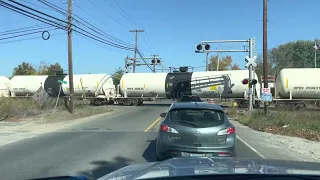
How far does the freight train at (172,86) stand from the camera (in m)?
32.9

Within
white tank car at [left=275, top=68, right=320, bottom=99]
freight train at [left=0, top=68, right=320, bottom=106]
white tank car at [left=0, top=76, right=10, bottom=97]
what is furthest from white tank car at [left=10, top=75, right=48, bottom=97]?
white tank car at [left=275, top=68, right=320, bottom=99]

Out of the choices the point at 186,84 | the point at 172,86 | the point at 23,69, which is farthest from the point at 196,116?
the point at 23,69

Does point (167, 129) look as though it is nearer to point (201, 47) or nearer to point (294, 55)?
point (201, 47)

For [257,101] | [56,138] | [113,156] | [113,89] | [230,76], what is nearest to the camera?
[113,156]

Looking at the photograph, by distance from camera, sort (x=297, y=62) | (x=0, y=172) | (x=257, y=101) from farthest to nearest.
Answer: (x=297, y=62)
(x=257, y=101)
(x=0, y=172)

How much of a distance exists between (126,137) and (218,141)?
271 inches

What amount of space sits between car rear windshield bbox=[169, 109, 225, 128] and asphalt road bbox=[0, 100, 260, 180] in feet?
5.52

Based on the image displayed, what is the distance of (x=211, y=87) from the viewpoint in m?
39.0

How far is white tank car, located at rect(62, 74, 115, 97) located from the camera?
42.4m

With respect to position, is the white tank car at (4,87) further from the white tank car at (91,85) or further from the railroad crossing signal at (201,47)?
the railroad crossing signal at (201,47)

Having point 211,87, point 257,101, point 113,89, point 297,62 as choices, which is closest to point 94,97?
point 113,89

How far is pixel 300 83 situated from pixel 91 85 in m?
22.3

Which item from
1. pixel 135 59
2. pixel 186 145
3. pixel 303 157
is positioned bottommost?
pixel 303 157

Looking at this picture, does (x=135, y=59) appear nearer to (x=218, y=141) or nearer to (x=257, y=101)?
(x=257, y=101)
